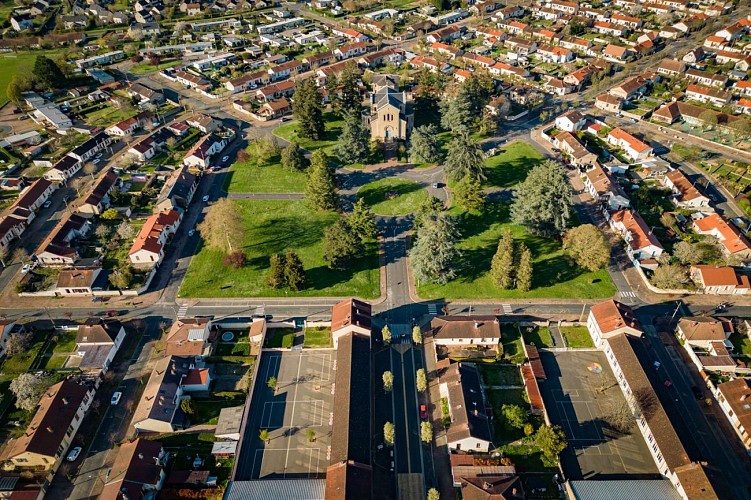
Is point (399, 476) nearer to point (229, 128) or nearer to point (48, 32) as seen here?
point (229, 128)

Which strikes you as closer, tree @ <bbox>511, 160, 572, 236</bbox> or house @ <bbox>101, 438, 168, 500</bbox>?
house @ <bbox>101, 438, 168, 500</bbox>

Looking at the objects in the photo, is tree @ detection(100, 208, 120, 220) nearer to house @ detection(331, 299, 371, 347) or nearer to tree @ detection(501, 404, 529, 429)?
house @ detection(331, 299, 371, 347)

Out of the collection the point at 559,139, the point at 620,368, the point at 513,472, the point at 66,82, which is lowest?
the point at 513,472

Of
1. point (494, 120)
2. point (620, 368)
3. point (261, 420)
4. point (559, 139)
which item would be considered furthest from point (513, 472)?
point (494, 120)

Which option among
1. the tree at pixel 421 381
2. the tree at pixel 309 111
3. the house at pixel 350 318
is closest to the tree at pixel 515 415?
the tree at pixel 421 381

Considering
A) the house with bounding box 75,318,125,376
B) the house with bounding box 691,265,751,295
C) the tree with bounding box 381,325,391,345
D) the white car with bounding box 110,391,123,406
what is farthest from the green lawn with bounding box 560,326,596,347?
the house with bounding box 75,318,125,376

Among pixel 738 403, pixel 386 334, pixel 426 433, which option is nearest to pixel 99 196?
pixel 386 334
